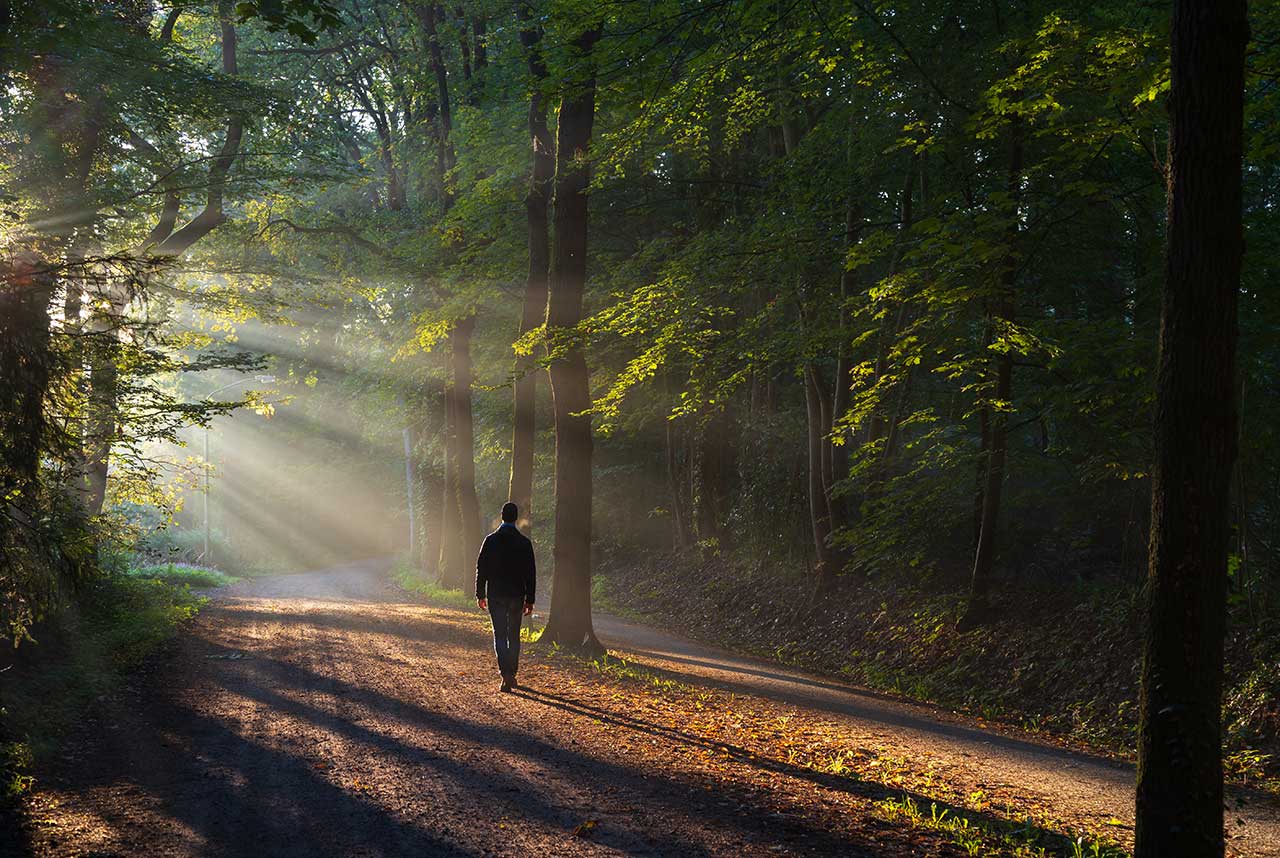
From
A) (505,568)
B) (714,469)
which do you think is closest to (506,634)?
(505,568)

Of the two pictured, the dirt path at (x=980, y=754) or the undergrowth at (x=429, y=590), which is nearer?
the dirt path at (x=980, y=754)

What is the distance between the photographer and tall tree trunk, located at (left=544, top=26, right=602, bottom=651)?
1406 cm

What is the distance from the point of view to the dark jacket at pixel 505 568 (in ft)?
36.1

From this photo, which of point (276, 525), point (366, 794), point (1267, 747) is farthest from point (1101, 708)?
point (276, 525)

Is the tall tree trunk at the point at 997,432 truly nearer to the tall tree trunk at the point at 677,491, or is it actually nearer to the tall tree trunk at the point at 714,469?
the tall tree trunk at the point at 714,469

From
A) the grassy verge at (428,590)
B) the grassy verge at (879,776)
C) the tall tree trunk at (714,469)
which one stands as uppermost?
the tall tree trunk at (714,469)

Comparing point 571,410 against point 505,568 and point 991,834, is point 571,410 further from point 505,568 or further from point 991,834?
point 991,834

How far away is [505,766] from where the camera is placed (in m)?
7.32

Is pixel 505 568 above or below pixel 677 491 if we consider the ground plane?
below

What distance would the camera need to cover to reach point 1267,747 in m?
8.82

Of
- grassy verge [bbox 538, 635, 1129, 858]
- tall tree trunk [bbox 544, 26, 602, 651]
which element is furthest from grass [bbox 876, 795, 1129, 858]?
tall tree trunk [bbox 544, 26, 602, 651]

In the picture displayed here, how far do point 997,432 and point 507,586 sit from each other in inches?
276

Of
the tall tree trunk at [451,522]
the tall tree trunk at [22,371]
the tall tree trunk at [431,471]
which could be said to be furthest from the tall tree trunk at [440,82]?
the tall tree trunk at [22,371]

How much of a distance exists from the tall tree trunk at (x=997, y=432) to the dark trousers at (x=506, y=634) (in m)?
6.50
